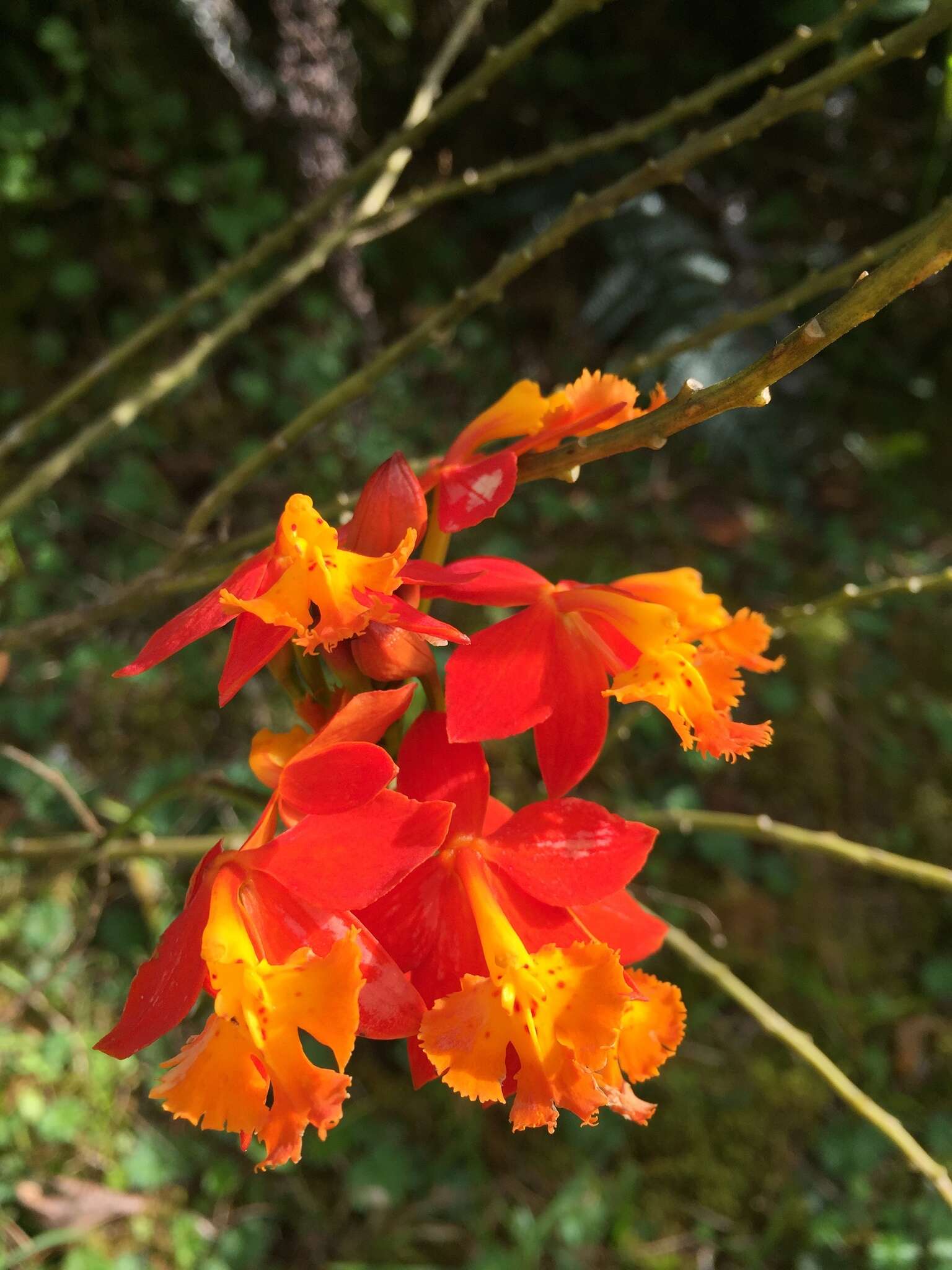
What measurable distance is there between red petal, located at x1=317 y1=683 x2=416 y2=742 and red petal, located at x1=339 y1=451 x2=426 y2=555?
0.30 feet

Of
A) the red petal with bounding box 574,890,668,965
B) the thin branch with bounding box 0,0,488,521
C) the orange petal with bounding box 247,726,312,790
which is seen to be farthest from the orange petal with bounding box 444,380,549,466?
the thin branch with bounding box 0,0,488,521

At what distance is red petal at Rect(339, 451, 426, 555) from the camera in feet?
1.97

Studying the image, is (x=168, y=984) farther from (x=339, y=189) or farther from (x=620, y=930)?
(x=339, y=189)

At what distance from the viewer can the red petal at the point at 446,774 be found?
0.62 metres

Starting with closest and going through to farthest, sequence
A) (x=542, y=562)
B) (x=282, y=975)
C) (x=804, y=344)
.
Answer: (x=804, y=344)
(x=282, y=975)
(x=542, y=562)

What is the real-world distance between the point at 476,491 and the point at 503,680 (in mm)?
126

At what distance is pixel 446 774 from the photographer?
631 mm

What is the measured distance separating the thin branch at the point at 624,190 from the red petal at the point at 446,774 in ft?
1.29

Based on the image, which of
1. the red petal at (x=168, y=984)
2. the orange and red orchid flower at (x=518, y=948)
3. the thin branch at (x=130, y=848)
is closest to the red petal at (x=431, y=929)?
the orange and red orchid flower at (x=518, y=948)

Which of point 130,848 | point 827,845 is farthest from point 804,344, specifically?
point 130,848

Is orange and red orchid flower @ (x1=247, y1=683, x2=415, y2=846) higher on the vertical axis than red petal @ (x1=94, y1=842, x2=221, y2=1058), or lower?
higher

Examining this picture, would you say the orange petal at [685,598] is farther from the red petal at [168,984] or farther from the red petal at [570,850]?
the red petal at [168,984]

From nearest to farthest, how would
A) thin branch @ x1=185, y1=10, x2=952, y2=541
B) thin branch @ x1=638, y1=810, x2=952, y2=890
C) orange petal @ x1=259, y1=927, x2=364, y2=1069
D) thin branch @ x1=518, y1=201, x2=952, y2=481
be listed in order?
1. thin branch @ x1=518, y1=201, x2=952, y2=481
2. orange petal @ x1=259, y1=927, x2=364, y2=1069
3. thin branch @ x1=185, y1=10, x2=952, y2=541
4. thin branch @ x1=638, y1=810, x2=952, y2=890

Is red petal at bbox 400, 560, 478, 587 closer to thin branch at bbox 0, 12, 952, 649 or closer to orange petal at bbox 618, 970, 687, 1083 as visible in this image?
thin branch at bbox 0, 12, 952, 649
